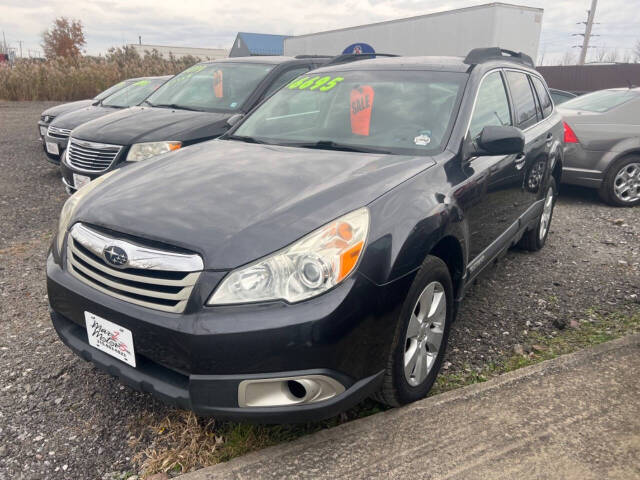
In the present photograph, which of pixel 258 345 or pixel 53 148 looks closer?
pixel 258 345

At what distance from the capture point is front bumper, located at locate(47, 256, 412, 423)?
1778 mm

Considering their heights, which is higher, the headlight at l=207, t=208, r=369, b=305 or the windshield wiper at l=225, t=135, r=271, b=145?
the windshield wiper at l=225, t=135, r=271, b=145

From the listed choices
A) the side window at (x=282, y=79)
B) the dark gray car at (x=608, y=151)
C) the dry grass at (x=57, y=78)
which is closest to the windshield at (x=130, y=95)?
the side window at (x=282, y=79)

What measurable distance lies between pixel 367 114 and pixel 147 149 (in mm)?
2655

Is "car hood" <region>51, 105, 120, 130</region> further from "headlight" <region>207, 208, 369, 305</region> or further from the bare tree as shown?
the bare tree

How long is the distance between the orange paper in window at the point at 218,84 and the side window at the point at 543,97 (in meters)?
3.27

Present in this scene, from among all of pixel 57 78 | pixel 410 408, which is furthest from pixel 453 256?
pixel 57 78

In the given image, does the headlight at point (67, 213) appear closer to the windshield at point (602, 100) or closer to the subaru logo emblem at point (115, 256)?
the subaru logo emblem at point (115, 256)

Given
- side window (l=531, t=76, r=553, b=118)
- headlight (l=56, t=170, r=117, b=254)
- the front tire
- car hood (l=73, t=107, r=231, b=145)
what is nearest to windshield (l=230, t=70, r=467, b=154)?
the front tire

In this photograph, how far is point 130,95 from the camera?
827 centimetres

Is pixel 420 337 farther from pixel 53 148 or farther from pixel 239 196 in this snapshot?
pixel 53 148

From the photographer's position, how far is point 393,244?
2.02m

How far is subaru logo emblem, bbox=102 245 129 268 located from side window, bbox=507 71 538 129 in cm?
294

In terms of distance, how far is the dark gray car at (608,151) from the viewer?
6.27 meters
